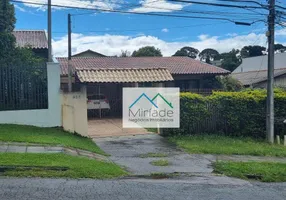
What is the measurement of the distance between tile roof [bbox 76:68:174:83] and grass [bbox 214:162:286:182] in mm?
9915

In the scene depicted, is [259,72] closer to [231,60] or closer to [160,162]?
[231,60]

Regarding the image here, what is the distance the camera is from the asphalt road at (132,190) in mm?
5316

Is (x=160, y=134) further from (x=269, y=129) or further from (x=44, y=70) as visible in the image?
(x=44, y=70)

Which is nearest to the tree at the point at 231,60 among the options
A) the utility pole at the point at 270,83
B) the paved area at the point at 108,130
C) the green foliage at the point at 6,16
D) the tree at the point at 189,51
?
the tree at the point at 189,51

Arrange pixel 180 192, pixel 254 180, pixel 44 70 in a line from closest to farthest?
pixel 180 192 → pixel 254 180 → pixel 44 70

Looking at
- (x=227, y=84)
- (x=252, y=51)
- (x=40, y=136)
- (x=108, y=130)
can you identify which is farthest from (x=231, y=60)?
(x=40, y=136)

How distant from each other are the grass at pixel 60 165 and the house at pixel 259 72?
2470 cm

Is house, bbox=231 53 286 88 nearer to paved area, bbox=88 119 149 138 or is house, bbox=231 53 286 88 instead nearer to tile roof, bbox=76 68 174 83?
tile roof, bbox=76 68 174 83

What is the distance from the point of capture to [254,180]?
748cm

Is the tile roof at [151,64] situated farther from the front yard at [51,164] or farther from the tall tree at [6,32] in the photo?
the front yard at [51,164]

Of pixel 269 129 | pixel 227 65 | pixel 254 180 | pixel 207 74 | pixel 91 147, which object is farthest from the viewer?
pixel 227 65

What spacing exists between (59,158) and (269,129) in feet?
30.2

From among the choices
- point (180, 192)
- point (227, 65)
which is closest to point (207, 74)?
point (180, 192)

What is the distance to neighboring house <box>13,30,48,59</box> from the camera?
19.6 m
